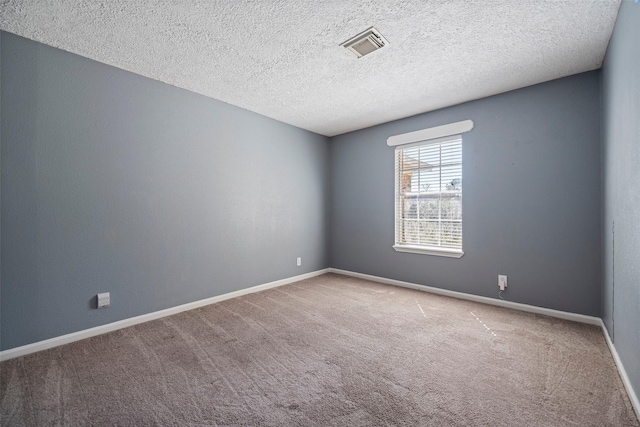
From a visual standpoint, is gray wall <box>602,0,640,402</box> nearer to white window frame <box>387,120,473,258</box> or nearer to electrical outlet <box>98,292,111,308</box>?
white window frame <box>387,120,473,258</box>

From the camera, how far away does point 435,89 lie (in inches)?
123

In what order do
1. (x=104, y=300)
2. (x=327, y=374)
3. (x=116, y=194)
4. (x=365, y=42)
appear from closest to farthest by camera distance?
(x=327, y=374) < (x=365, y=42) < (x=104, y=300) < (x=116, y=194)

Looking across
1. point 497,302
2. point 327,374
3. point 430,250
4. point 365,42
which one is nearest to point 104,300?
point 327,374

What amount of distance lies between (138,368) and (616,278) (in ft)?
11.8

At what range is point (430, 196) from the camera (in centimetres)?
389

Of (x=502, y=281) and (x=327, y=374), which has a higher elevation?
(x=502, y=281)

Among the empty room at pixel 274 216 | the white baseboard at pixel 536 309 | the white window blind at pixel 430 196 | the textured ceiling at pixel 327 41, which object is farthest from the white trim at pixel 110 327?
the textured ceiling at pixel 327 41

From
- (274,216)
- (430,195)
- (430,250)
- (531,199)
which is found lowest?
(430,250)

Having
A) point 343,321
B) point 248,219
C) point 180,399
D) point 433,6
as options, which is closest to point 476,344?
point 343,321

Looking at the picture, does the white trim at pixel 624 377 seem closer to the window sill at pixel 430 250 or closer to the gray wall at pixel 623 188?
the gray wall at pixel 623 188

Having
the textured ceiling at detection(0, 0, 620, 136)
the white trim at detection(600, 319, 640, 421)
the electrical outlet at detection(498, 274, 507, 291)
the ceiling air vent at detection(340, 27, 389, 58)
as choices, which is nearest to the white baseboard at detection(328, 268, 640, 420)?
the white trim at detection(600, 319, 640, 421)

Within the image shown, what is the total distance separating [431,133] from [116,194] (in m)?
3.81

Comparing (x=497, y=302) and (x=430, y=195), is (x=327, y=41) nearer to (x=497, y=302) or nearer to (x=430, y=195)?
(x=430, y=195)

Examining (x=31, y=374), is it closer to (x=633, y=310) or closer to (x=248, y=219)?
(x=248, y=219)
